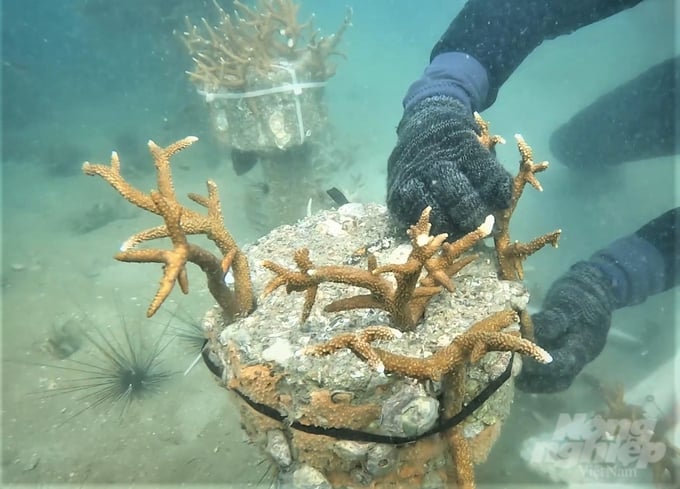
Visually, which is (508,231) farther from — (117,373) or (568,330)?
(117,373)

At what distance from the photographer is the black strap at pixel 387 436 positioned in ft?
5.40

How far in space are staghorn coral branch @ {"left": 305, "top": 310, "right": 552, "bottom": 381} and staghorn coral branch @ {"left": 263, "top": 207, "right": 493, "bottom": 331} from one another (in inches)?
10.3

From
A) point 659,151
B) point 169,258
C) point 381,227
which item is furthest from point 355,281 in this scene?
point 659,151

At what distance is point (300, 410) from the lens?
1664mm

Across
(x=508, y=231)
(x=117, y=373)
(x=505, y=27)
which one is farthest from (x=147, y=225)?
(x=508, y=231)

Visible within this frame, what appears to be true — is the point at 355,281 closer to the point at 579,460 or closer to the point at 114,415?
the point at 579,460

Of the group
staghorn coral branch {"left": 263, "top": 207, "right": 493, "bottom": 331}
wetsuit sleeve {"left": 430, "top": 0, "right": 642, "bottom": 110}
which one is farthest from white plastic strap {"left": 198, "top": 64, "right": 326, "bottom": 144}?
staghorn coral branch {"left": 263, "top": 207, "right": 493, "bottom": 331}

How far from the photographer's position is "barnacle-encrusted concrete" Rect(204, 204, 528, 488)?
1.62 metres

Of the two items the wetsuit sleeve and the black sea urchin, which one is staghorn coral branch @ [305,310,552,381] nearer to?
the wetsuit sleeve

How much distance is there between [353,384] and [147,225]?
7259 mm

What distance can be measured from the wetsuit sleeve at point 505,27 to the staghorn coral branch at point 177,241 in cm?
212

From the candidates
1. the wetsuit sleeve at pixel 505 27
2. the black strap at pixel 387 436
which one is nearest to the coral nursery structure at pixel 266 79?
the wetsuit sleeve at pixel 505 27

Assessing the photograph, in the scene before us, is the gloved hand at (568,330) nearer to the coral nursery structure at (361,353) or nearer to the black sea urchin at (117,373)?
the coral nursery structure at (361,353)

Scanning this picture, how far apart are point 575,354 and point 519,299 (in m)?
1.24
